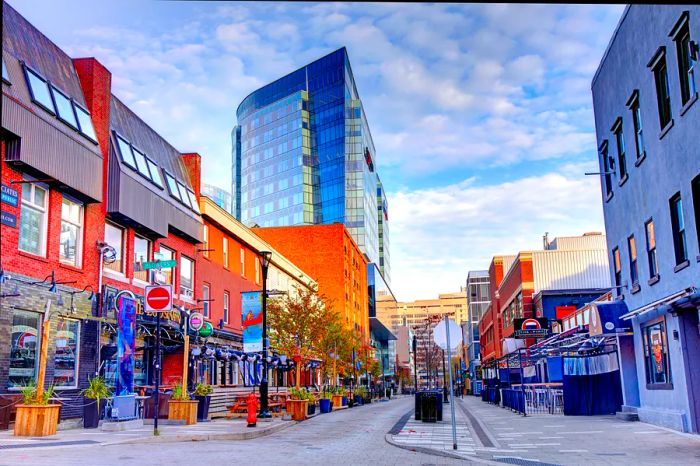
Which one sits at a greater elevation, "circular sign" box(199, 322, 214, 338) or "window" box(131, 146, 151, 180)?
"window" box(131, 146, 151, 180)

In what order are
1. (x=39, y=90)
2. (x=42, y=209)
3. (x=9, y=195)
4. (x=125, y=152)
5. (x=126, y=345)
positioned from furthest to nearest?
(x=125, y=152) → (x=126, y=345) → (x=39, y=90) → (x=42, y=209) → (x=9, y=195)

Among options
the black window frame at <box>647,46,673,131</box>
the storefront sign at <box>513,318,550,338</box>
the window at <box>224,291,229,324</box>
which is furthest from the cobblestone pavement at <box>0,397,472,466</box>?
the window at <box>224,291,229,324</box>

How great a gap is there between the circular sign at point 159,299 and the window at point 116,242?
297 inches

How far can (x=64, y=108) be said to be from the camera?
22391 millimetres

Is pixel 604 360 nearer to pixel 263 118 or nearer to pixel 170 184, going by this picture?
pixel 170 184

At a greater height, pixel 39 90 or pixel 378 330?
pixel 39 90

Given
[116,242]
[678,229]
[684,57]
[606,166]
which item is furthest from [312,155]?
[684,57]

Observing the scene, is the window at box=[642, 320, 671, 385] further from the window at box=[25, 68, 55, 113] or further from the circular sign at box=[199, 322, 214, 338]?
the window at box=[25, 68, 55, 113]

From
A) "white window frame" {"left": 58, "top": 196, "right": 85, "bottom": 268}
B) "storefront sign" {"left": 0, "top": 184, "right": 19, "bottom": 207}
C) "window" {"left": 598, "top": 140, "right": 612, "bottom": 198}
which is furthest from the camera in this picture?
"window" {"left": 598, "top": 140, "right": 612, "bottom": 198}

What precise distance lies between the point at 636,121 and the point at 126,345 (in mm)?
18132

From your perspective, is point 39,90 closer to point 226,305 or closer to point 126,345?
point 126,345

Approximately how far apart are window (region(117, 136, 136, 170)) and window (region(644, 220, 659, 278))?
Result: 18.2 meters

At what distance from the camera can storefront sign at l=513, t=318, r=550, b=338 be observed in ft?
118

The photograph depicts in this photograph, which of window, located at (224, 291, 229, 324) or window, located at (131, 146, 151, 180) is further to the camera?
window, located at (224, 291, 229, 324)
